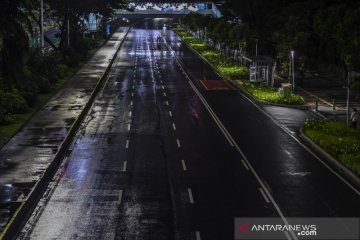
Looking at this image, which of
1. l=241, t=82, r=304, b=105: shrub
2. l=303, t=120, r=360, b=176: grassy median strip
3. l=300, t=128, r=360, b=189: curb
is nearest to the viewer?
l=300, t=128, r=360, b=189: curb

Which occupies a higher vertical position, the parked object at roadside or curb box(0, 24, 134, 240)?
the parked object at roadside

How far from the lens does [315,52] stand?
70.7 m

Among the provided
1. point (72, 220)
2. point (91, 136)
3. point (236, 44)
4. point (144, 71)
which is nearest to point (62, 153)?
point (91, 136)

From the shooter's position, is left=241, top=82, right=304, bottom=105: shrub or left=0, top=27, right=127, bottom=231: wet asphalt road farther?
left=241, top=82, right=304, bottom=105: shrub

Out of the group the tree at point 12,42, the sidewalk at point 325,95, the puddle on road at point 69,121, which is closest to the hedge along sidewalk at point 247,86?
the sidewalk at point 325,95

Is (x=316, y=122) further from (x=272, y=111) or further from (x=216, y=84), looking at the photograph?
(x=216, y=84)

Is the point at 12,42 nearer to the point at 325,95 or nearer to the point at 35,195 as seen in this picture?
the point at 35,195

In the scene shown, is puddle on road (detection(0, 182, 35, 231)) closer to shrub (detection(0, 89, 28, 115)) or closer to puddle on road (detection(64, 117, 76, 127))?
puddle on road (detection(64, 117, 76, 127))

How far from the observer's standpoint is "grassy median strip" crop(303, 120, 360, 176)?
28953mm

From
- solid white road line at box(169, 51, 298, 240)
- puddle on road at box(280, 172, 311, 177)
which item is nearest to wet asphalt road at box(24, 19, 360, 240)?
puddle on road at box(280, 172, 311, 177)

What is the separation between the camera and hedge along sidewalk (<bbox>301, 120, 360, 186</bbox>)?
93.3ft

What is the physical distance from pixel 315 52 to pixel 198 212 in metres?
51.6

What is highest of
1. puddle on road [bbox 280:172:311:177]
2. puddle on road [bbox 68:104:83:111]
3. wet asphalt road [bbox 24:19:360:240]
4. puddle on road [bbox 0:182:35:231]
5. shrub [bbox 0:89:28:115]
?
shrub [bbox 0:89:28:115]

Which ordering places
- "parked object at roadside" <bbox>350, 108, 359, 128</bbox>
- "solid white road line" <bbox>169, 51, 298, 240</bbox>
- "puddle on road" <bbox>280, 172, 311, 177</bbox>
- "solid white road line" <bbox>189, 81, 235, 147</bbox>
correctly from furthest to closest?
"parked object at roadside" <bbox>350, 108, 359, 128</bbox> < "solid white road line" <bbox>189, 81, 235, 147</bbox> < "puddle on road" <bbox>280, 172, 311, 177</bbox> < "solid white road line" <bbox>169, 51, 298, 240</bbox>
